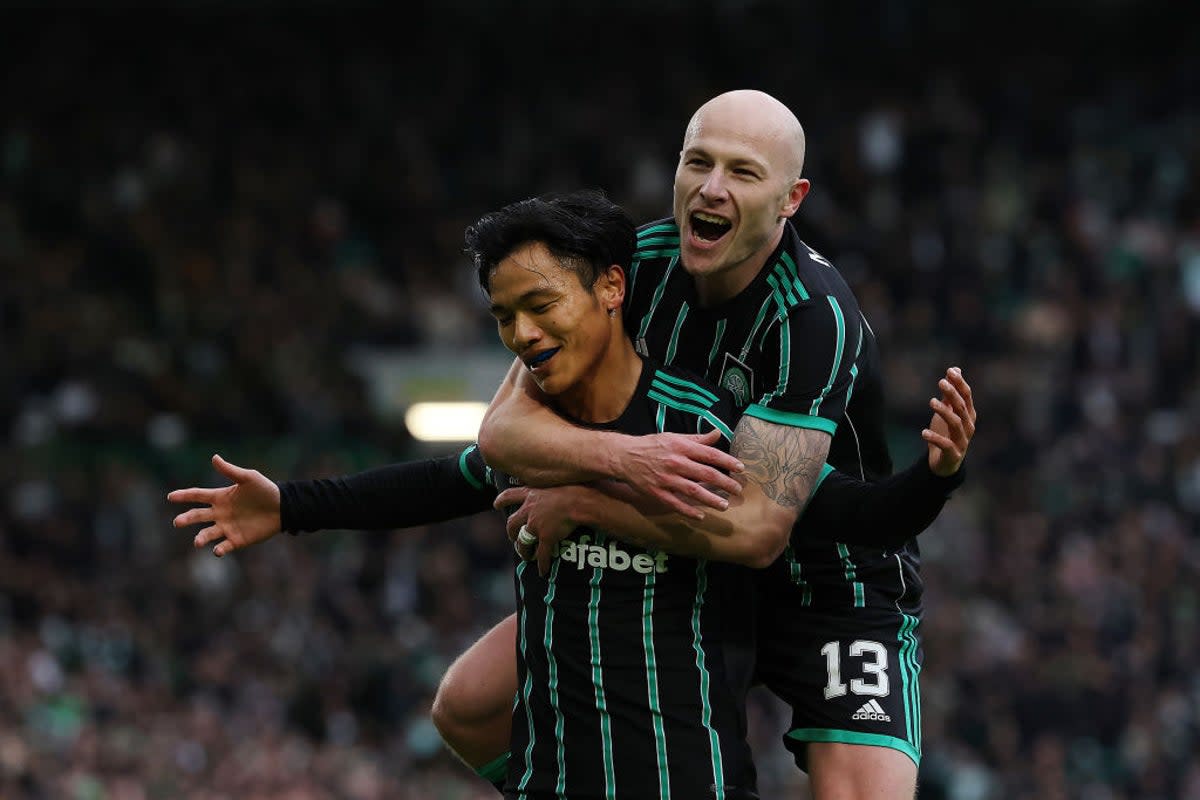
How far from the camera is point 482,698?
571 cm

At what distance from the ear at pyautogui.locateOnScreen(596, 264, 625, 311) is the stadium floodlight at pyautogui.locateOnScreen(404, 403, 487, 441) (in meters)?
13.0

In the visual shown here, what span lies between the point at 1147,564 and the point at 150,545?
785 centimetres

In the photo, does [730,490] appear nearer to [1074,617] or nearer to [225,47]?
[1074,617]

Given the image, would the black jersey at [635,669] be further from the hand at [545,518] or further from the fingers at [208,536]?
the fingers at [208,536]

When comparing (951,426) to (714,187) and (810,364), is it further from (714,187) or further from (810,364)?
(714,187)

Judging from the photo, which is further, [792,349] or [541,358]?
[792,349]

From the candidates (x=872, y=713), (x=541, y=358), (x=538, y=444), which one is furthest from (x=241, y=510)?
(x=872, y=713)

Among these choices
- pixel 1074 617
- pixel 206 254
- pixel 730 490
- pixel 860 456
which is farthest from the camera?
pixel 206 254

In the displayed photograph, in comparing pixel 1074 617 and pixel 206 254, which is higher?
pixel 206 254

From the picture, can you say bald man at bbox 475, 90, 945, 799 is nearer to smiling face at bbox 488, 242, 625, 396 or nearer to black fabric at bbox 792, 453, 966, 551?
black fabric at bbox 792, 453, 966, 551

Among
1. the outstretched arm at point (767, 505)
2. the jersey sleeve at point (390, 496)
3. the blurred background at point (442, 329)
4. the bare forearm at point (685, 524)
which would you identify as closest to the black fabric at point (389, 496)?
the jersey sleeve at point (390, 496)

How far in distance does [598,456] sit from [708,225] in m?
0.80

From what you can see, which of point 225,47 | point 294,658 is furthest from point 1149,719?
point 225,47

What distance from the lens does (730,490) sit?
4828mm
